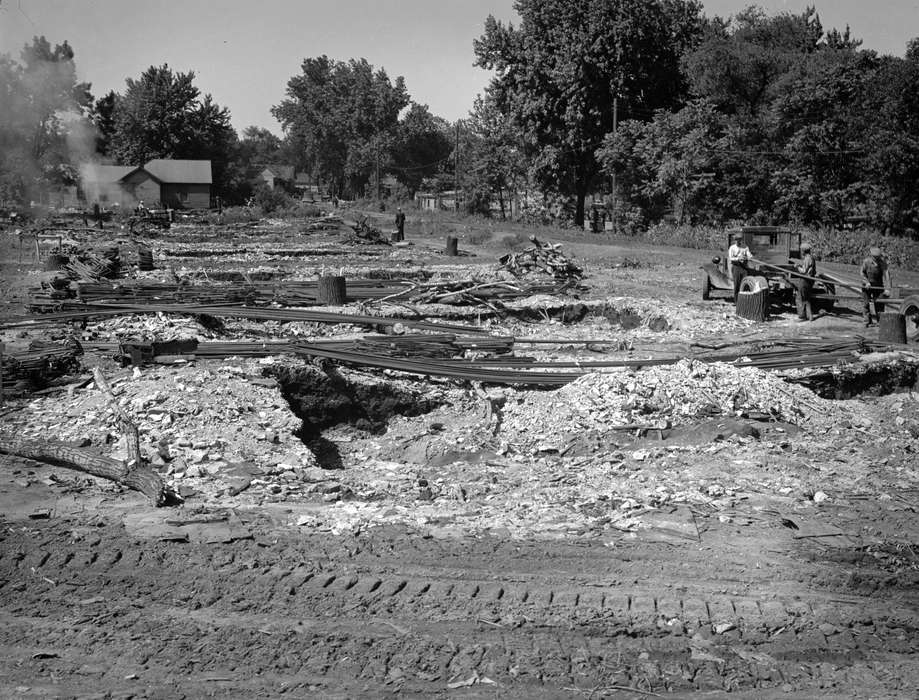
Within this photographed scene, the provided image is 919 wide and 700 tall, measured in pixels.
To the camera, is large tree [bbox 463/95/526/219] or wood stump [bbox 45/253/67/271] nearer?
wood stump [bbox 45/253/67/271]

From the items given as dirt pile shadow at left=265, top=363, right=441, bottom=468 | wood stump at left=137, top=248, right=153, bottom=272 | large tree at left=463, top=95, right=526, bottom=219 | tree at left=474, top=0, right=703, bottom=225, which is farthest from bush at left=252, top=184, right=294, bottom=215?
dirt pile shadow at left=265, top=363, right=441, bottom=468

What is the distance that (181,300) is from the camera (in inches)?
635

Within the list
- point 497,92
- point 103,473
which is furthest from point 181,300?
point 497,92

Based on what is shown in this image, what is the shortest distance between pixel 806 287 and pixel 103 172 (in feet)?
181

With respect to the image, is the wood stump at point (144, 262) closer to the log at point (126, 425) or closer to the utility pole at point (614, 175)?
the log at point (126, 425)

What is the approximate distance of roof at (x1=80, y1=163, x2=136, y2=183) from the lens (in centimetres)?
5359

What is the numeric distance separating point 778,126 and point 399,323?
86.1 ft

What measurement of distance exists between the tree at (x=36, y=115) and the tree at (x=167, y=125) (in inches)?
892

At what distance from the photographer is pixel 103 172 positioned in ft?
195

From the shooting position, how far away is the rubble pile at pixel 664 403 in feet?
31.1

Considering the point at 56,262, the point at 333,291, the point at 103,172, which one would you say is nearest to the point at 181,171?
the point at 103,172

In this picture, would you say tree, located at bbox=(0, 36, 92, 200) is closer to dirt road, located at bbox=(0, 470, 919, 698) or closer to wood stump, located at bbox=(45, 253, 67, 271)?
wood stump, located at bbox=(45, 253, 67, 271)

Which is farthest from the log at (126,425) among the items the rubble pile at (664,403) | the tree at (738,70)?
the tree at (738,70)

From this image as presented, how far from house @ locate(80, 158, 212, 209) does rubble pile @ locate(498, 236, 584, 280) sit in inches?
1666
